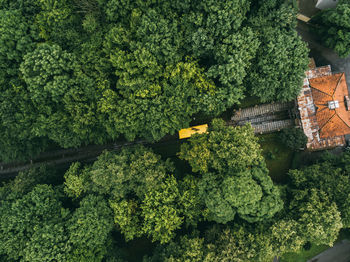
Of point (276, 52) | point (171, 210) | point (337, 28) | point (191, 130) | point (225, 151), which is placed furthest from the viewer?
point (191, 130)

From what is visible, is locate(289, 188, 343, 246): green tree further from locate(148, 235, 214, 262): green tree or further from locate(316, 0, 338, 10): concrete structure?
locate(316, 0, 338, 10): concrete structure

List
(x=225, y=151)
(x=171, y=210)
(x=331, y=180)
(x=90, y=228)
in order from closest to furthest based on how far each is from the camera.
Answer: (x=225, y=151) < (x=90, y=228) < (x=171, y=210) < (x=331, y=180)

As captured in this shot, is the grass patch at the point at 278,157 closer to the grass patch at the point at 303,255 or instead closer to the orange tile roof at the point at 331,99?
the orange tile roof at the point at 331,99

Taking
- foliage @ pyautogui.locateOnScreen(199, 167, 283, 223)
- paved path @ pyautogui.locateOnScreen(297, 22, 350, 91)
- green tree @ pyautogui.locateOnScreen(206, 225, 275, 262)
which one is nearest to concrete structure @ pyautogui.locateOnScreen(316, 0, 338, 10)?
paved path @ pyautogui.locateOnScreen(297, 22, 350, 91)

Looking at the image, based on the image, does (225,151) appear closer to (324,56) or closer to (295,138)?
(295,138)

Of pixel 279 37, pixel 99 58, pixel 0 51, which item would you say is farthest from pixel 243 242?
pixel 0 51

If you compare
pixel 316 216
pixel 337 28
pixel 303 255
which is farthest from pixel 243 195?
pixel 337 28

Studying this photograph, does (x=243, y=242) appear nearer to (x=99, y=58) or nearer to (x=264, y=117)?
(x=264, y=117)

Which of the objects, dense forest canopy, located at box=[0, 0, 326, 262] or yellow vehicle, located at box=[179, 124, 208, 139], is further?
yellow vehicle, located at box=[179, 124, 208, 139]
